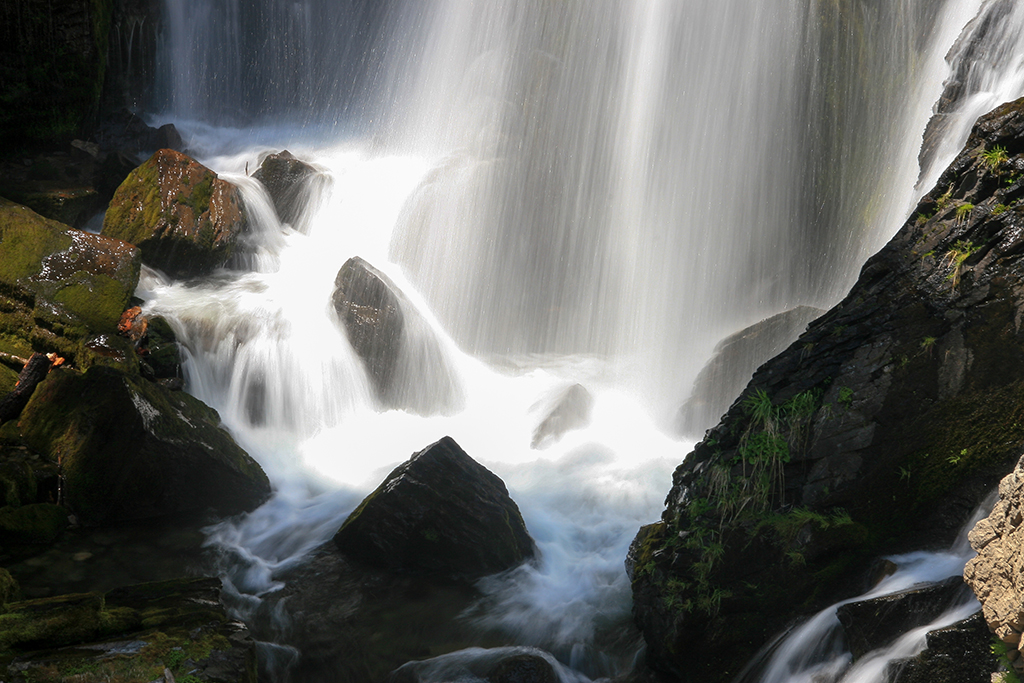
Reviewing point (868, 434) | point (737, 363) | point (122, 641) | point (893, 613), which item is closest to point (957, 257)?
point (868, 434)

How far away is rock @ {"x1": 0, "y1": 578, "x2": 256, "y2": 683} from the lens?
331 centimetres

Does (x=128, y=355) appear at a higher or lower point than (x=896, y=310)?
higher

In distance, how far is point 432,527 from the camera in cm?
587

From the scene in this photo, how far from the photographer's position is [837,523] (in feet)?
13.0

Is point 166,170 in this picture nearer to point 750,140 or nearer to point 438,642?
point 438,642

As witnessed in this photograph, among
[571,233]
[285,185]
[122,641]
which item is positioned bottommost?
[122,641]

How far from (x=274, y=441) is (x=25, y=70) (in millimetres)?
8355

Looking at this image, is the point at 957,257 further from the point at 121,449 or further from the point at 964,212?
the point at 121,449

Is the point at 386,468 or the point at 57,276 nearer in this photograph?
the point at 57,276

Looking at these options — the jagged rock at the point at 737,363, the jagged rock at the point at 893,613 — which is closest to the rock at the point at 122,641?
the jagged rock at the point at 893,613

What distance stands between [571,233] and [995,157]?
392 inches

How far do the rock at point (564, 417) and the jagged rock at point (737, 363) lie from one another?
1.52 metres

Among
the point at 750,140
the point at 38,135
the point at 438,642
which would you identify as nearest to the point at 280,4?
the point at 38,135

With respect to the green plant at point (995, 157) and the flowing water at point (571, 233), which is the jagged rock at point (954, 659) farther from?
the flowing water at point (571, 233)
